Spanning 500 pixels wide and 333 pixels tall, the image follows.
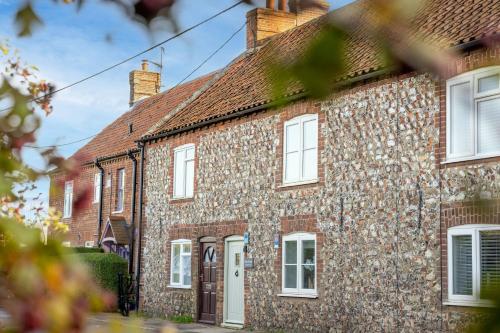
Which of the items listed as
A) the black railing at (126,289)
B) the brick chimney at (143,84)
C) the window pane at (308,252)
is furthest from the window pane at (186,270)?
the brick chimney at (143,84)

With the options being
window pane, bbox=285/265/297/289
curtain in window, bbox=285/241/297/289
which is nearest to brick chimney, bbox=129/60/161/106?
curtain in window, bbox=285/241/297/289

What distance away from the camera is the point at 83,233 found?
3152 centimetres

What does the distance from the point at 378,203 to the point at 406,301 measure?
2096mm

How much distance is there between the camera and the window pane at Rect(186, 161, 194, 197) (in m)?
23.0

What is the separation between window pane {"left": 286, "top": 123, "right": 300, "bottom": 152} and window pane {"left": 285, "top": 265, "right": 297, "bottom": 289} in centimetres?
271

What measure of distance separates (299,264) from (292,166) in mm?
2339

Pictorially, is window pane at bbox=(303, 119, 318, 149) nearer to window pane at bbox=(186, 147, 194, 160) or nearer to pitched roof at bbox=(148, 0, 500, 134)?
pitched roof at bbox=(148, 0, 500, 134)

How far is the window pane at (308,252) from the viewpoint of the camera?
17.9 meters

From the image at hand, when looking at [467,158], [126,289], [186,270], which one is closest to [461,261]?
[467,158]

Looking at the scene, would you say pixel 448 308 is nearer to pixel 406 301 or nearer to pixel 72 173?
pixel 406 301

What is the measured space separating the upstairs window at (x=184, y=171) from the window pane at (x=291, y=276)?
5269mm

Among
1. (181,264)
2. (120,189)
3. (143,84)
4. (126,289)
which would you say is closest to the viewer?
(181,264)

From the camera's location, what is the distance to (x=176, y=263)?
76.9ft

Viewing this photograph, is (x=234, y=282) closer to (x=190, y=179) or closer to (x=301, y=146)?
(x=190, y=179)
